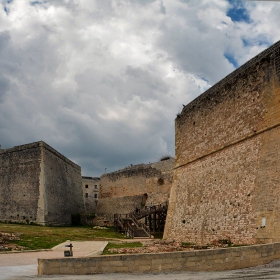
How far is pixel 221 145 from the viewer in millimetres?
16547

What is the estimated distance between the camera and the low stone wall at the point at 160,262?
296 inches

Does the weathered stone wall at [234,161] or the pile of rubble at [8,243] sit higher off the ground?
the weathered stone wall at [234,161]

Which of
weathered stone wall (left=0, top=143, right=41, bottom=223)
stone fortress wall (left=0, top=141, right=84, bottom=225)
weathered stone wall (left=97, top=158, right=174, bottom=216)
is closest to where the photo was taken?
stone fortress wall (left=0, top=141, right=84, bottom=225)

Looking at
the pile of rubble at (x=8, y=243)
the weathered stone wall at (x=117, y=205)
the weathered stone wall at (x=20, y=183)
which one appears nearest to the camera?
the pile of rubble at (x=8, y=243)

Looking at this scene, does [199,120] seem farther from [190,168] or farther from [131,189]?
[131,189]

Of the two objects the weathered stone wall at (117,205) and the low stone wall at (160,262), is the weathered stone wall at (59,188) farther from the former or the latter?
the low stone wall at (160,262)

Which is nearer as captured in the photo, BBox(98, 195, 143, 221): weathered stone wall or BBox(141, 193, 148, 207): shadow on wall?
BBox(141, 193, 148, 207): shadow on wall

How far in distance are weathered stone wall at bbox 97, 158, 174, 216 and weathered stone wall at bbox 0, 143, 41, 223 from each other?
38.3 feet

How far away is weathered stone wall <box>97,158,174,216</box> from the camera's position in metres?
34.3

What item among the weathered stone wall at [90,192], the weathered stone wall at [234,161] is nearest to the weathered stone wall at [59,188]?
the weathered stone wall at [234,161]

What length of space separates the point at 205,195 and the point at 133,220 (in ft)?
33.9

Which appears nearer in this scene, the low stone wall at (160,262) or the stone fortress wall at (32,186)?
the low stone wall at (160,262)

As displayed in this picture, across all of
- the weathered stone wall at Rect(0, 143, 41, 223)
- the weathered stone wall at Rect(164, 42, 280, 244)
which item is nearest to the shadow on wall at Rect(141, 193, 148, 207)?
the weathered stone wall at Rect(0, 143, 41, 223)

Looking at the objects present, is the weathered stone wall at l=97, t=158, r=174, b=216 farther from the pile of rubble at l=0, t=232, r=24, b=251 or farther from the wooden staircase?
the pile of rubble at l=0, t=232, r=24, b=251
